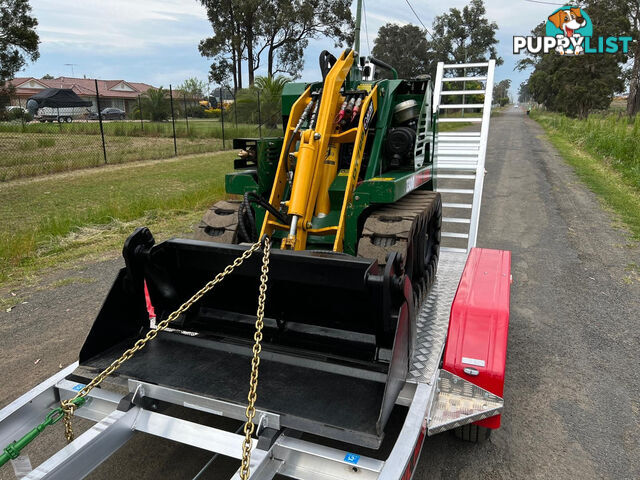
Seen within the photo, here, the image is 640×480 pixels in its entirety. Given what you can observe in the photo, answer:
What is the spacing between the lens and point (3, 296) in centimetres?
539

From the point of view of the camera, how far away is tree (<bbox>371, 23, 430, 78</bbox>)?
5816 centimetres

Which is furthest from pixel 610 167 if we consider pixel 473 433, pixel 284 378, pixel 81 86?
pixel 81 86

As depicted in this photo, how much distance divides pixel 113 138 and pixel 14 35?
6605 mm

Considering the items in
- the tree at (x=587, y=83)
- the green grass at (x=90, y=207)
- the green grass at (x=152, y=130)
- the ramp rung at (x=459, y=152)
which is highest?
the tree at (x=587, y=83)

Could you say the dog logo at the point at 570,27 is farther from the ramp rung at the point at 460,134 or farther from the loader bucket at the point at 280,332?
the loader bucket at the point at 280,332

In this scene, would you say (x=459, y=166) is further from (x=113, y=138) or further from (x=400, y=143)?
(x=113, y=138)

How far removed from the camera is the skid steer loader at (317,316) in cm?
248

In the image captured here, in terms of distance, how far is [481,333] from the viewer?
10.9ft

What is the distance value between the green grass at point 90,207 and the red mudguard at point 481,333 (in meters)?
5.24

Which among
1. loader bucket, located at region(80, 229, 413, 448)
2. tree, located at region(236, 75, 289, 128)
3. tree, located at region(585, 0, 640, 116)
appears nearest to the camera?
loader bucket, located at region(80, 229, 413, 448)

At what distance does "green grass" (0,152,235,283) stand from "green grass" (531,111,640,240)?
26.7 feet

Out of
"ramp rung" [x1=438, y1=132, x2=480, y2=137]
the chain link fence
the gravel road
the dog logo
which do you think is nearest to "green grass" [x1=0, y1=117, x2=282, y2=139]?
the chain link fence

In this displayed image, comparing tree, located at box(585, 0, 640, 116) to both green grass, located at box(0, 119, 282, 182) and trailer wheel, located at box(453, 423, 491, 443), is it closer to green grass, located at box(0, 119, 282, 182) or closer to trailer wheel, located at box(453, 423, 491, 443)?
green grass, located at box(0, 119, 282, 182)

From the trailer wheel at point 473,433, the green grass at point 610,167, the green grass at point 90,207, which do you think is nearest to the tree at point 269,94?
the green grass at point 90,207
